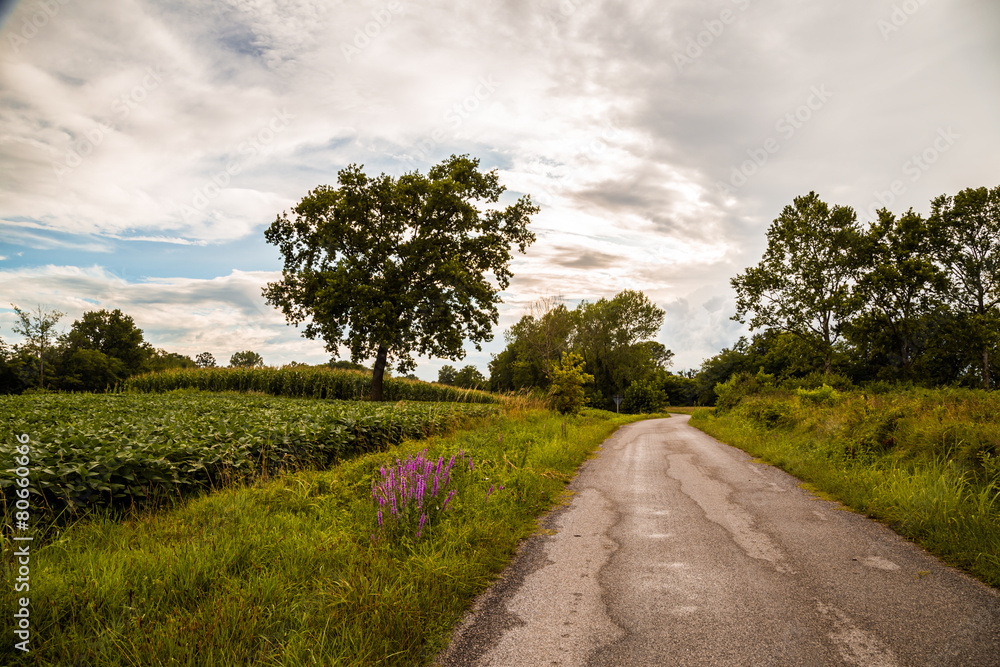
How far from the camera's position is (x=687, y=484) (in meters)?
7.57

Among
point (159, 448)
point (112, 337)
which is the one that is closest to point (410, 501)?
point (159, 448)

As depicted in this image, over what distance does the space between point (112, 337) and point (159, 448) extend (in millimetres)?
55815

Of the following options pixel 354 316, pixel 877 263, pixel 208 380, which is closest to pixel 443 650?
pixel 354 316

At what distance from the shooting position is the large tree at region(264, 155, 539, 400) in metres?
A: 22.3

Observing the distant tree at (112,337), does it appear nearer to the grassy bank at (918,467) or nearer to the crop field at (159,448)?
the crop field at (159,448)

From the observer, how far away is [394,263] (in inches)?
903

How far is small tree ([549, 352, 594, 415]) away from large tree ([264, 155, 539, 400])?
20.1ft

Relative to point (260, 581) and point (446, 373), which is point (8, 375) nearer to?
point (260, 581)

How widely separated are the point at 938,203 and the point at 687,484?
3724 centimetres

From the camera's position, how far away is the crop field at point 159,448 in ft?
14.4

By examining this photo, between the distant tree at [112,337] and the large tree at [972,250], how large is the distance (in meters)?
67.2

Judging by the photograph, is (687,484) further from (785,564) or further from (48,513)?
(48,513)

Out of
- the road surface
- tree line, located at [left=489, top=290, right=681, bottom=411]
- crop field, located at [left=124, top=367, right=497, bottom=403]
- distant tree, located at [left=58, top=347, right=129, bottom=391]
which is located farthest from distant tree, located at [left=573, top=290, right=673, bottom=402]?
the road surface

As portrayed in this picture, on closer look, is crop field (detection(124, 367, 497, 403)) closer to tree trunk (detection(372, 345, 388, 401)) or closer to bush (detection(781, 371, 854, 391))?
tree trunk (detection(372, 345, 388, 401))
